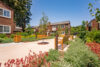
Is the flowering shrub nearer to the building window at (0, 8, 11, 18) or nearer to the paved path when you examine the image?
the paved path

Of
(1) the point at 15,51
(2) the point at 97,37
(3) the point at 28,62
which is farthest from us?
(2) the point at 97,37

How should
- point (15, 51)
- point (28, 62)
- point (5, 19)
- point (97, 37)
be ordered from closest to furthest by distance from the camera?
point (28, 62) < point (15, 51) < point (97, 37) < point (5, 19)

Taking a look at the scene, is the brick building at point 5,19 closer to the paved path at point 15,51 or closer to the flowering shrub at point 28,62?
the paved path at point 15,51

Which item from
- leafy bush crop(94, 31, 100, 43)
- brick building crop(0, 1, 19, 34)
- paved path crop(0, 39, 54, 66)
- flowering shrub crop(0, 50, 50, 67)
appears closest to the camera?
flowering shrub crop(0, 50, 50, 67)

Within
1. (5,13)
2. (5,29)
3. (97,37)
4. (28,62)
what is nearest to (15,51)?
(28,62)

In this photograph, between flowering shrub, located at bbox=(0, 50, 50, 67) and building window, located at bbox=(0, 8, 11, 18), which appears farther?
building window, located at bbox=(0, 8, 11, 18)

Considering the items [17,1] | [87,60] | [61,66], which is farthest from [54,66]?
[17,1]

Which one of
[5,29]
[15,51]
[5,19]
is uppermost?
[5,19]

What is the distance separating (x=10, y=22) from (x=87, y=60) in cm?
1797

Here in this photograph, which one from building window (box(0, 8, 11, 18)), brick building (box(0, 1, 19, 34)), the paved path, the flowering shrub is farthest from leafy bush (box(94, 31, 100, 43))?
building window (box(0, 8, 11, 18))

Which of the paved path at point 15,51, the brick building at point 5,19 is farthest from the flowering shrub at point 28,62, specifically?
the brick building at point 5,19

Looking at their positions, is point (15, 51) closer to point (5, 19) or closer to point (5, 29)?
point (5, 29)

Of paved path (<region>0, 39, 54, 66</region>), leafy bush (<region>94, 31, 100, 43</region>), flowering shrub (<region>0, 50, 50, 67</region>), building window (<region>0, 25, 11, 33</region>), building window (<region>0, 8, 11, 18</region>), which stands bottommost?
paved path (<region>0, 39, 54, 66</region>)

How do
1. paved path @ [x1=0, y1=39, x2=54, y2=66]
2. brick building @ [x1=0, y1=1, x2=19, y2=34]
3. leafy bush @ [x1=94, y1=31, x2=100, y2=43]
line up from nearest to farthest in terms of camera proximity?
paved path @ [x1=0, y1=39, x2=54, y2=66] < leafy bush @ [x1=94, y1=31, x2=100, y2=43] < brick building @ [x1=0, y1=1, x2=19, y2=34]
